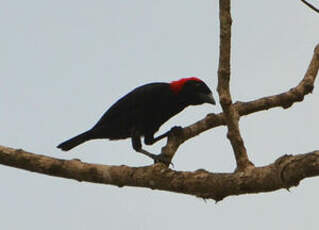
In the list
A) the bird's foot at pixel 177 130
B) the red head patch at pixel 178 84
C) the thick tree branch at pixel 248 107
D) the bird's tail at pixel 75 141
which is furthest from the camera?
the red head patch at pixel 178 84

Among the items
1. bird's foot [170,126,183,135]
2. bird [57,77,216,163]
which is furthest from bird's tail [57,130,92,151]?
bird's foot [170,126,183,135]

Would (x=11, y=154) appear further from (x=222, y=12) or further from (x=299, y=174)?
(x=299, y=174)

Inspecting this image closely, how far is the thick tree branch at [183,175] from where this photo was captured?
282cm

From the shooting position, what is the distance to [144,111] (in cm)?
636

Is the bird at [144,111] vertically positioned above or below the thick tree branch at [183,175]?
above

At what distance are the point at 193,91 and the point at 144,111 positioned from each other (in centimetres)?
64

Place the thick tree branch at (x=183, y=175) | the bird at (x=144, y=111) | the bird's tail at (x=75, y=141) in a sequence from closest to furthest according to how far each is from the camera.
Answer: the thick tree branch at (x=183, y=175)
the bird at (x=144, y=111)
the bird's tail at (x=75, y=141)

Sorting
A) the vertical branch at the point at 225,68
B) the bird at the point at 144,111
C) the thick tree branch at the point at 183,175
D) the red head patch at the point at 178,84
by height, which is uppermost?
the red head patch at the point at 178,84

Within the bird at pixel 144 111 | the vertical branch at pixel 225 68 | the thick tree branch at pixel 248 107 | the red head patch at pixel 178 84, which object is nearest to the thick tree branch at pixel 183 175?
the vertical branch at pixel 225 68

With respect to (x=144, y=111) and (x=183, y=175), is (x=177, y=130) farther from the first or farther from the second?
(x=183, y=175)

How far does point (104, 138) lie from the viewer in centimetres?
647

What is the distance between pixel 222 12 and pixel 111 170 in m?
1.09

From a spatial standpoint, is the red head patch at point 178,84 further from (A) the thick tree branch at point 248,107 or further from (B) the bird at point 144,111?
(A) the thick tree branch at point 248,107

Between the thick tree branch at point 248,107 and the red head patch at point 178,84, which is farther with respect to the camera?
the red head patch at point 178,84
